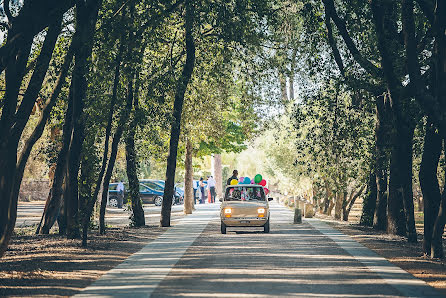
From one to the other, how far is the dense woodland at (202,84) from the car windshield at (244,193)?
5.00 feet

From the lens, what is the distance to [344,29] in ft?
71.3

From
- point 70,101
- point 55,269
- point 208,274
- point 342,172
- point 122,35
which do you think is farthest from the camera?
point 342,172

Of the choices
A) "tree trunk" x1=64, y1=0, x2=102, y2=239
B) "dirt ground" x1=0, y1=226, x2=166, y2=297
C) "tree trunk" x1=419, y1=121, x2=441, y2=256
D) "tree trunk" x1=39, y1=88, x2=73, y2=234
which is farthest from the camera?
"tree trunk" x1=39, y1=88, x2=73, y2=234

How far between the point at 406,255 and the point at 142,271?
629cm

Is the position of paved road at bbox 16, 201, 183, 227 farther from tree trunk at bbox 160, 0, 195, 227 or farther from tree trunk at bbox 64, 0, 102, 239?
tree trunk at bbox 64, 0, 102, 239

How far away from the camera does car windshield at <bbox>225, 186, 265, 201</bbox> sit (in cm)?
2422

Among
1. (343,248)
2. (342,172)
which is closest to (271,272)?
(343,248)

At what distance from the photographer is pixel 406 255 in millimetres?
16438

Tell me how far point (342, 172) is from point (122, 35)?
48.7 feet

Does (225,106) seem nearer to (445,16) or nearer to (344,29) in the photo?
(344,29)

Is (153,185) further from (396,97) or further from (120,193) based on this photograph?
(396,97)

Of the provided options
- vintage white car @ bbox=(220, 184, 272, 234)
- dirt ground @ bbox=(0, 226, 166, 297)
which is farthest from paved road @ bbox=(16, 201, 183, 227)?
dirt ground @ bbox=(0, 226, 166, 297)

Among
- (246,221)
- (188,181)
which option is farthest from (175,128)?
(188,181)

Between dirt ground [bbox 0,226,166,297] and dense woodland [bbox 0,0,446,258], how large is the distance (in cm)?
74
